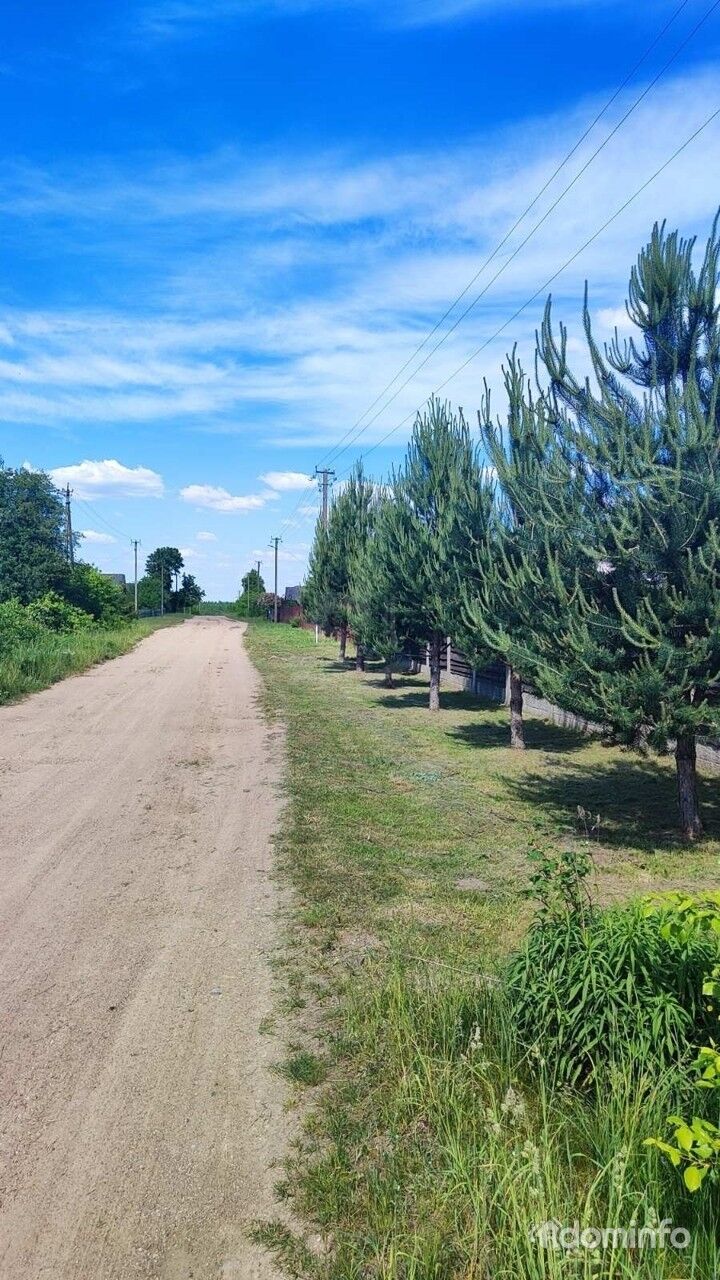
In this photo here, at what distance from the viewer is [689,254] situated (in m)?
7.44

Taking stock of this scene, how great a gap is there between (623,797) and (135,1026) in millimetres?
7743

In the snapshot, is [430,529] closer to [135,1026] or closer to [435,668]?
[435,668]

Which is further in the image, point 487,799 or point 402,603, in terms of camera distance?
point 402,603

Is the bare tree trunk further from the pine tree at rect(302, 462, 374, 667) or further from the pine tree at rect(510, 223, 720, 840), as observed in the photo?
the pine tree at rect(302, 462, 374, 667)

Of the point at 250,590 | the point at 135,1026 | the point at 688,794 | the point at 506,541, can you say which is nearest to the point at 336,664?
the point at 506,541

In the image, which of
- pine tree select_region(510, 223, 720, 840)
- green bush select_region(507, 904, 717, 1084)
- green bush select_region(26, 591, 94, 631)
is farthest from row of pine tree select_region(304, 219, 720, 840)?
green bush select_region(26, 591, 94, 631)

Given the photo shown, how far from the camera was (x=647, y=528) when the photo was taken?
7051mm

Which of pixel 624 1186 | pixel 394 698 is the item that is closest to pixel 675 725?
pixel 624 1186

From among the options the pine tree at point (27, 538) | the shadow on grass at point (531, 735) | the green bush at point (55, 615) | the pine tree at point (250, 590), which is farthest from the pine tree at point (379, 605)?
the pine tree at point (250, 590)

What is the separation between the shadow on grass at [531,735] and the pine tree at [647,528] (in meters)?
5.84

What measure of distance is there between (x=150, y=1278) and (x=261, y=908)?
322cm

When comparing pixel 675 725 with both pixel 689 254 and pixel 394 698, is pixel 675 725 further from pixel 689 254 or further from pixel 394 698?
pixel 394 698

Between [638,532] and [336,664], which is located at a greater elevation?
[638,532]

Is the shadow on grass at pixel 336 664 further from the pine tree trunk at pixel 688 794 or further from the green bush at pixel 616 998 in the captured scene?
the green bush at pixel 616 998
